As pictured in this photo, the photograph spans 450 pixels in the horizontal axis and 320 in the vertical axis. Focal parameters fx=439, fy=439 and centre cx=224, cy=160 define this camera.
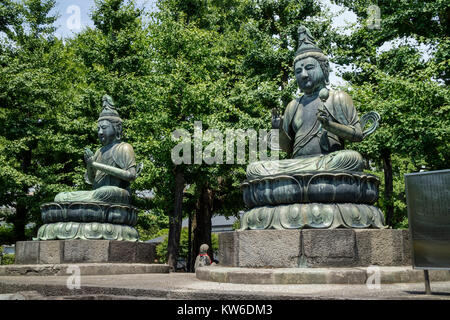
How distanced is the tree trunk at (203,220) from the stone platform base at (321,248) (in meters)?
13.4

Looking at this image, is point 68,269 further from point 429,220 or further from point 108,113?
point 429,220

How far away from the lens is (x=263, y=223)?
6.48 meters

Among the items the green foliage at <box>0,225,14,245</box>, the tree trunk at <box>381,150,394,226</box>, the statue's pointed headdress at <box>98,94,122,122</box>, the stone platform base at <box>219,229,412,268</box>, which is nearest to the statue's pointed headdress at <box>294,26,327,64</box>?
the stone platform base at <box>219,229,412,268</box>

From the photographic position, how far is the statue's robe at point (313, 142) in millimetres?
6645

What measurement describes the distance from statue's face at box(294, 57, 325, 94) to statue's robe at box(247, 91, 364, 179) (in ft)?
0.85

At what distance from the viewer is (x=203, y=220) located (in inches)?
781

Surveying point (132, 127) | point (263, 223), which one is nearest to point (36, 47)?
point (132, 127)

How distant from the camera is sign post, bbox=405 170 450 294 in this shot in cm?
414

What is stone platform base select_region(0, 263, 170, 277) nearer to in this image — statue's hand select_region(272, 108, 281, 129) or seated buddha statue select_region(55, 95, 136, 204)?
seated buddha statue select_region(55, 95, 136, 204)

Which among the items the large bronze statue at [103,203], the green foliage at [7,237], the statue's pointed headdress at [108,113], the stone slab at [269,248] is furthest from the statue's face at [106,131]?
the green foliage at [7,237]

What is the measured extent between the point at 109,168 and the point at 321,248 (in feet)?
19.2

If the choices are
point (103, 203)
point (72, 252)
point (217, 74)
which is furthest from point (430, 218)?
point (217, 74)

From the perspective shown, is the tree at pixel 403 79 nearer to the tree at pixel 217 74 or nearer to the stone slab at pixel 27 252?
the tree at pixel 217 74

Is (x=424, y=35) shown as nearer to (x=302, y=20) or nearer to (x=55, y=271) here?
(x=302, y=20)
